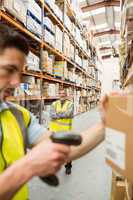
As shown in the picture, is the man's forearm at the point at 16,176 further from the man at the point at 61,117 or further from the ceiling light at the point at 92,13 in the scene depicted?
the ceiling light at the point at 92,13

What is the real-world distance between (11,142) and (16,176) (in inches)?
13.0

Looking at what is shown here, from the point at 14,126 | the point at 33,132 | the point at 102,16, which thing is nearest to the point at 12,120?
the point at 14,126

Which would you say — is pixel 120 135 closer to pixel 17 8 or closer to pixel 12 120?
pixel 12 120

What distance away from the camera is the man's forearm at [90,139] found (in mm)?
1340

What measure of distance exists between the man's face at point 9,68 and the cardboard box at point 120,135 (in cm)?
50

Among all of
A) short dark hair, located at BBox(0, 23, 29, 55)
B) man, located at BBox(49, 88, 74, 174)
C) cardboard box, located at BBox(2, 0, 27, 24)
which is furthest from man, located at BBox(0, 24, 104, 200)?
man, located at BBox(49, 88, 74, 174)

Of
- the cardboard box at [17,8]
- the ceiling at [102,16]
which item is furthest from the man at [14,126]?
the ceiling at [102,16]

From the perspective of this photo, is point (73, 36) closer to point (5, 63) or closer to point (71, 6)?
point (71, 6)

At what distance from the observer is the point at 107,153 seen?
969 mm

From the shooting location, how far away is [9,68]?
4.25 ft

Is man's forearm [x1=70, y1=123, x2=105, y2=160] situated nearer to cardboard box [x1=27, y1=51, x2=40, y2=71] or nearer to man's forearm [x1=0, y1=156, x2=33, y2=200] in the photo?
man's forearm [x1=0, y1=156, x2=33, y2=200]

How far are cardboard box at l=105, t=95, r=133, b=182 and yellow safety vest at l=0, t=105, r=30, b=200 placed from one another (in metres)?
0.47

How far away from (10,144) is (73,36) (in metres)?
8.58

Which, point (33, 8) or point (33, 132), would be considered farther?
point (33, 8)
